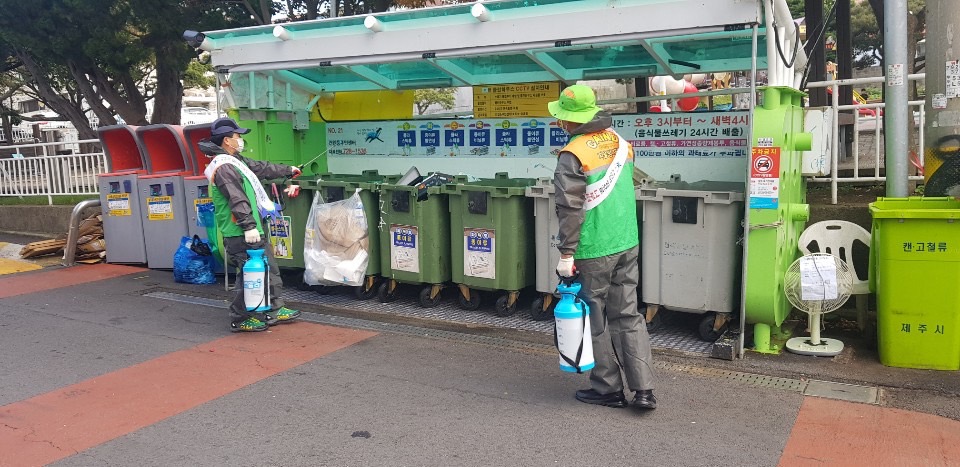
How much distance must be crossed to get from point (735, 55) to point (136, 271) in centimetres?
694

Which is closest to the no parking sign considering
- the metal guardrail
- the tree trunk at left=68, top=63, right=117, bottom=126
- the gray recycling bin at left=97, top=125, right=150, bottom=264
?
the gray recycling bin at left=97, top=125, right=150, bottom=264

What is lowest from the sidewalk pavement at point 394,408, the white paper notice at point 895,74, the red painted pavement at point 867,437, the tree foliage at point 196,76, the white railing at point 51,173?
the red painted pavement at point 867,437

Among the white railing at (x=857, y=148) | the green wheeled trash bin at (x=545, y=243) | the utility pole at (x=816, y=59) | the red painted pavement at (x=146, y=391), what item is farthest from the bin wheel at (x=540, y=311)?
the utility pole at (x=816, y=59)

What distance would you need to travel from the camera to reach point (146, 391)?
480 centimetres

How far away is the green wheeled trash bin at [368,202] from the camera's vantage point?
6.95 metres

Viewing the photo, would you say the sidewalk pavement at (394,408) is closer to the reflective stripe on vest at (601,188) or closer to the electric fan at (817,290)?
the electric fan at (817,290)

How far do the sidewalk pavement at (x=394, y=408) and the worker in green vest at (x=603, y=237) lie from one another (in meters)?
0.26

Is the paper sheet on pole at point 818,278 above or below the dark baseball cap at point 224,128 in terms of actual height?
below

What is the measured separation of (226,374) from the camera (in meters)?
5.09

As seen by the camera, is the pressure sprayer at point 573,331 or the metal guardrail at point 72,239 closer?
the pressure sprayer at point 573,331

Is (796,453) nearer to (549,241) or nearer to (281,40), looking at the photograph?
(549,241)

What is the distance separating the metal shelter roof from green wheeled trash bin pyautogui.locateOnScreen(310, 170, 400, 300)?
3.58 ft

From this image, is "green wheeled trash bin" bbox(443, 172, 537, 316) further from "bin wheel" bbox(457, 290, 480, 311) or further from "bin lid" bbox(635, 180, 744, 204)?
"bin lid" bbox(635, 180, 744, 204)

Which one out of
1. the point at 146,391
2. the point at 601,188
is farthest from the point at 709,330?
the point at 146,391
